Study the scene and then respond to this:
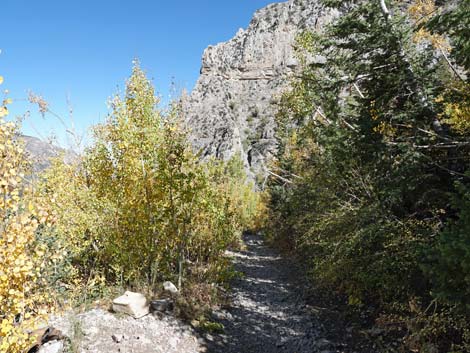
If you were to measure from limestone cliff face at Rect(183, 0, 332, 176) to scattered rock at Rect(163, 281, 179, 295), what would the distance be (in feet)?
167

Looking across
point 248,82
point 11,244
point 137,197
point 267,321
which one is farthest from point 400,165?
point 248,82

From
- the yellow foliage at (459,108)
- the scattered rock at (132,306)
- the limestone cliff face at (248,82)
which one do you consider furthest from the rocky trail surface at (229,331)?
the limestone cliff face at (248,82)

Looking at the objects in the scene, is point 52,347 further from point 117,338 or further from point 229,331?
point 229,331

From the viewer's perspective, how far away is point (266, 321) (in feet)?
28.5

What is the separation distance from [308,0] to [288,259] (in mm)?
73446

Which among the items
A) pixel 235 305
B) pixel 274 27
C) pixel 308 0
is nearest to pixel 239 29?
pixel 274 27

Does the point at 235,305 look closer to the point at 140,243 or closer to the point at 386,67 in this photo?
the point at 140,243

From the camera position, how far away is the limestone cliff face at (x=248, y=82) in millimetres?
66250

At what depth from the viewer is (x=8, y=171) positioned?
3.24 meters

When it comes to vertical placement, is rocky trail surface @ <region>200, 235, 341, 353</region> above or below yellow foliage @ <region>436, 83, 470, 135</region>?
below

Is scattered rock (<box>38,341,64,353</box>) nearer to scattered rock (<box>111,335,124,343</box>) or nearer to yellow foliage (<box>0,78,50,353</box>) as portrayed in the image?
scattered rock (<box>111,335,124,343</box>)

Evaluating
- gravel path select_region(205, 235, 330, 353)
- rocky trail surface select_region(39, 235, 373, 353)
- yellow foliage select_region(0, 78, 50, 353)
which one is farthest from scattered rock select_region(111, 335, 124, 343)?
yellow foliage select_region(0, 78, 50, 353)

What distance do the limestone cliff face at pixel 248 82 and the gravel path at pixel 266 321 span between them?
47.5 metres

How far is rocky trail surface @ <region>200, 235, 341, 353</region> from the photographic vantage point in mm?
7156
